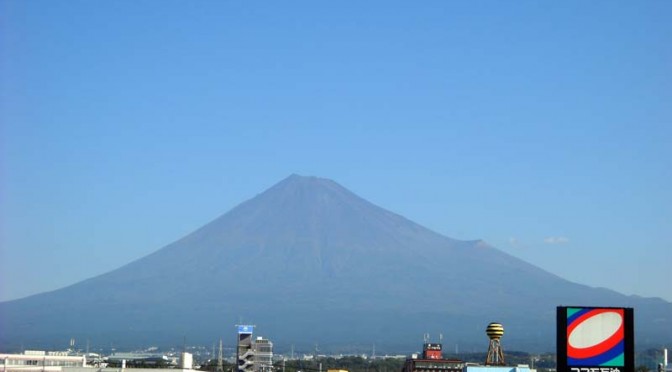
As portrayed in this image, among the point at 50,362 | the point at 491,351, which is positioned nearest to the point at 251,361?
the point at 491,351

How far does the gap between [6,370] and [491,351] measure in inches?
1255

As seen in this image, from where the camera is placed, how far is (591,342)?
156 feet

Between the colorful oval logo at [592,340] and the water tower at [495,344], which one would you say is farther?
the water tower at [495,344]

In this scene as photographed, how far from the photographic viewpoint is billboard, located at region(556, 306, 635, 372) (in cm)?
4753

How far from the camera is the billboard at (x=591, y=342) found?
4753 cm

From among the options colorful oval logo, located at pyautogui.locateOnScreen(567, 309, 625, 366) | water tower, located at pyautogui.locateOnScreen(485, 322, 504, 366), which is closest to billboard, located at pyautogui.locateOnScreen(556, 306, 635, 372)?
colorful oval logo, located at pyautogui.locateOnScreen(567, 309, 625, 366)

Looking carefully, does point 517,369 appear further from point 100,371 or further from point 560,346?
point 100,371

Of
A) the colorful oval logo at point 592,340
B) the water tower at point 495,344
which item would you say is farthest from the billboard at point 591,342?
the water tower at point 495,344

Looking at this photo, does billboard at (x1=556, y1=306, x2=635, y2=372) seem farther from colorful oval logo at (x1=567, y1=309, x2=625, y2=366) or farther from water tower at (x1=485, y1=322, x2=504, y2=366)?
water tower at (x1=485, y1=322, x2=504, y2=366)

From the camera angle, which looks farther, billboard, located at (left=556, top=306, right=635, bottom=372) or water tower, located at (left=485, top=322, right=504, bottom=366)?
water tower, located at (left=485, top=322, right=504, bottom=366)

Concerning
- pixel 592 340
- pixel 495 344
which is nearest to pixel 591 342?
pixel 592 340

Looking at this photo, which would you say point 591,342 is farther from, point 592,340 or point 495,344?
point 495,344

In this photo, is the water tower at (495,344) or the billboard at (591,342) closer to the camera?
the billboard at (591,342)

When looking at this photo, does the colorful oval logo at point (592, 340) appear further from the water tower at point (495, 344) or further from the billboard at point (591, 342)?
the water tower at point (495, 344)
